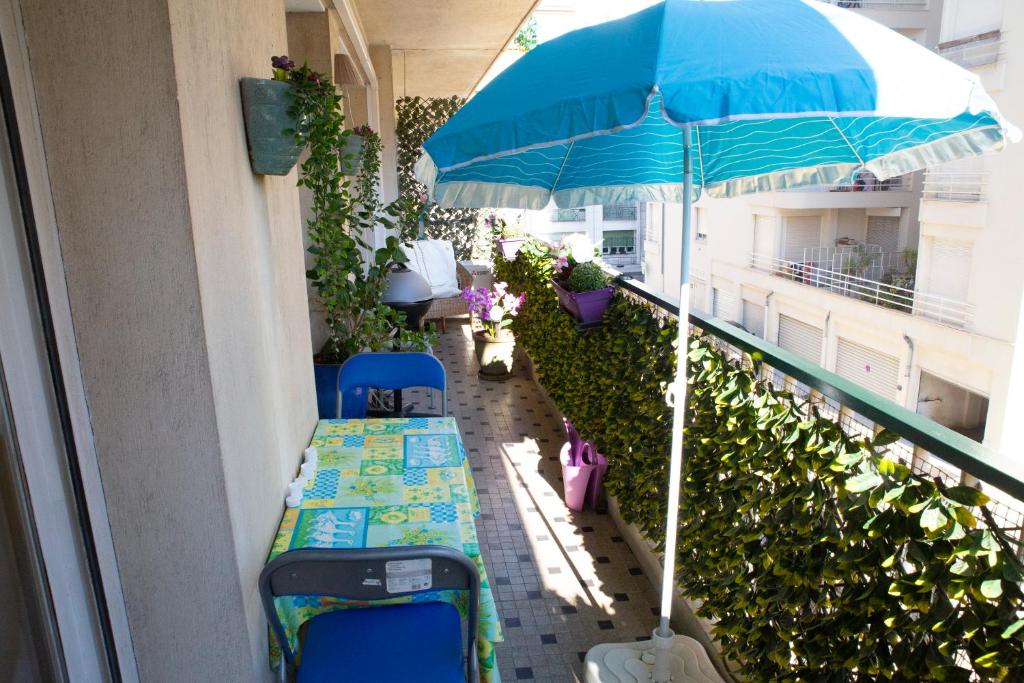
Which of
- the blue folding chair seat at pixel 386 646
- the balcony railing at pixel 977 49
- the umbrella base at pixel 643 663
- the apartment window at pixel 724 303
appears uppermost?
the balcony railing at pixel 977 49

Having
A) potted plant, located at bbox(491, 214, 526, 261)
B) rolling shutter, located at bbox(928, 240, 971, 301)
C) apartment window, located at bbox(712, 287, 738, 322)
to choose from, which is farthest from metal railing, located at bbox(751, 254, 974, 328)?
potted plant, located at bbox(491, 214, 526, 261)

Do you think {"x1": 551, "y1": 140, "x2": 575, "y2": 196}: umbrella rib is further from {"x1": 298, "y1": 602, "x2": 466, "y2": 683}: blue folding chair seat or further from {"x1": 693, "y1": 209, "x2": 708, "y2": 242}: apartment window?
{"x1": 693, "y1": 209, "x2": 708, "y2": 242}: apartment window

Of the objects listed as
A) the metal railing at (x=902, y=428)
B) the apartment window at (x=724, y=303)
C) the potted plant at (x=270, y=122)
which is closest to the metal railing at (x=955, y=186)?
the apartment window at (x=724, y=303)

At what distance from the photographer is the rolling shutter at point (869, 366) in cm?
1273

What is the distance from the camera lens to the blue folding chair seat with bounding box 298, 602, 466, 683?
5.11ft

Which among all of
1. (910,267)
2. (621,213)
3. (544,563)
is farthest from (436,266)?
(621,213)

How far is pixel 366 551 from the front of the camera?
144 cm

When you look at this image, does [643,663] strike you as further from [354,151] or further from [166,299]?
[354,151]

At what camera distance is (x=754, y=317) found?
671 inches

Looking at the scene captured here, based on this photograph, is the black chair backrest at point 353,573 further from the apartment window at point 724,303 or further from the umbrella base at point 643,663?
the apartment window at point 724,303

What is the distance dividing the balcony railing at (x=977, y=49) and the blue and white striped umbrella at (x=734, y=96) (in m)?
9.78

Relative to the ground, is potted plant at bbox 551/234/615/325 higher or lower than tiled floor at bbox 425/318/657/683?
higher

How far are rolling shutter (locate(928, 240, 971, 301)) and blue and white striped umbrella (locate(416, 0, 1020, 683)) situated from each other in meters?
9.85

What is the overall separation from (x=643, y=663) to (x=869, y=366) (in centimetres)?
1273
